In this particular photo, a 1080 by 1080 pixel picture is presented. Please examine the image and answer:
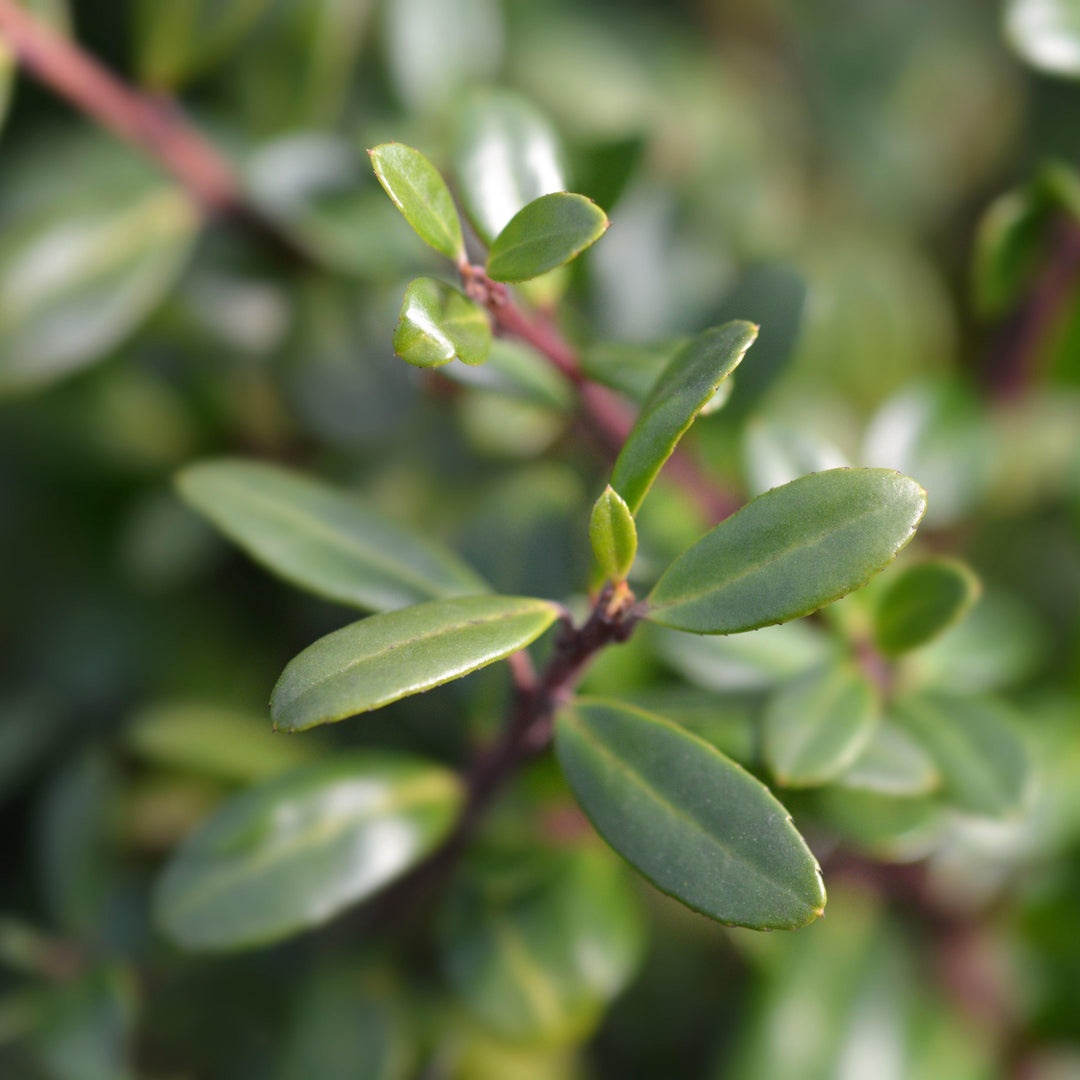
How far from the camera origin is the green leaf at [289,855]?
63cm

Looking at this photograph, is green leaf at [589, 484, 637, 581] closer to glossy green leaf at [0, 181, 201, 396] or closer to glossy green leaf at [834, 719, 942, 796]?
glossy green leaf at [834, 719, 942, 796]

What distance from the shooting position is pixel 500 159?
0.60 m

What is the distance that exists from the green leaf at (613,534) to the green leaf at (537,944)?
0.35 meters

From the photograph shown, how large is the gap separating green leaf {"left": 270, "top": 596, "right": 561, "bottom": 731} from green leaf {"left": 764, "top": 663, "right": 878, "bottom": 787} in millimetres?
158

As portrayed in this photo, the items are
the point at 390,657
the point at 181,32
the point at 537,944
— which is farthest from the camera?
the point at 181,32

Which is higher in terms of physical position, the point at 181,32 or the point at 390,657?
the point at 181,32

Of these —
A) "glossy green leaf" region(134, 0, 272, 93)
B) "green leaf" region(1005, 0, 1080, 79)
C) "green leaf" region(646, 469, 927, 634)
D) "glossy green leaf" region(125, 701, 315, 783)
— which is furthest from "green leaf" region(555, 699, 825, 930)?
"glossy green leaf" region(134, 0, 272, 93)

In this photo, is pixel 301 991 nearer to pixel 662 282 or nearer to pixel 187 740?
pixel 187 740

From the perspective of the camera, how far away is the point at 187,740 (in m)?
0.82

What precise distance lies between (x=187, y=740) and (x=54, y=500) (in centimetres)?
47

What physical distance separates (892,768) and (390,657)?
302 millimetres

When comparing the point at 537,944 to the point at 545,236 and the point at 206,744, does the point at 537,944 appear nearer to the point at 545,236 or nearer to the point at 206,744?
the point at 206,744

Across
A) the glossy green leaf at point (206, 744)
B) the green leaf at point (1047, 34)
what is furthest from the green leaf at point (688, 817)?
the green leaf at point (1047, 34)

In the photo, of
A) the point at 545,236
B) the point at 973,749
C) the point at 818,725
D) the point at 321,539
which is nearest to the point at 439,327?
the point at 545,236
